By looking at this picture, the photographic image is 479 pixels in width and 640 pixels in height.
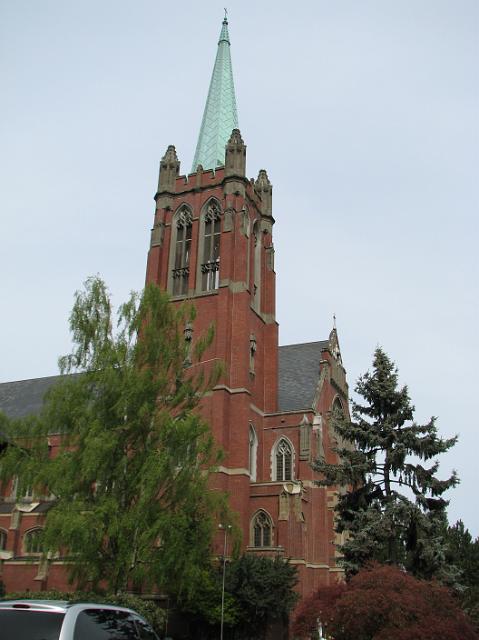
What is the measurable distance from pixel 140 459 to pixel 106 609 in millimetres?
12307

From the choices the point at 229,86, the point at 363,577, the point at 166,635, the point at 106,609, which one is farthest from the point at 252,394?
the point at 106,609

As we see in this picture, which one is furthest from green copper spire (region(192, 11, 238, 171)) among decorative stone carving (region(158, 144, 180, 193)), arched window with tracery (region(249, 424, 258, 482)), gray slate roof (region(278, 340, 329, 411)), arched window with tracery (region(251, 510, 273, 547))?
arched window with tracery (region(251, 510, 273, 547))

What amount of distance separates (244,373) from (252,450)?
4.27m

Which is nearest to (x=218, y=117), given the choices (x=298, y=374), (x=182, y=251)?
(x=182, y=251)

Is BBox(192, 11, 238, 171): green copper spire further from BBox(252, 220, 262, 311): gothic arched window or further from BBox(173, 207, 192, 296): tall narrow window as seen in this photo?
BBox(252, 220, 262, 311): gothic arched window

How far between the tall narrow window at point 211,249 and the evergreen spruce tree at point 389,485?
14787 mm

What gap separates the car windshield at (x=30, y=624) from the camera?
643 cm

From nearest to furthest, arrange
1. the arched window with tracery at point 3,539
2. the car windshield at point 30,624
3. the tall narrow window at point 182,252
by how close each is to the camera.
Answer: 1. the car windshield at point 30,624
2. the arched window with tracery at point 3,539
3. the tall narrow window at point 182,252

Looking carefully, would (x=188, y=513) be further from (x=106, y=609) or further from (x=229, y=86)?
(x=229, y=86)

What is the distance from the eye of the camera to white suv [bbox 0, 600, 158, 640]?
21.2 feet

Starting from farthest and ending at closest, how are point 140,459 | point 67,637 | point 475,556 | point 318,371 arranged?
point 475,556 < point 318,371 < point 140,459 < point 67,637

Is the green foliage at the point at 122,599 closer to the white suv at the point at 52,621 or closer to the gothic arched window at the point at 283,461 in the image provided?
the white suv at the point at 52,621

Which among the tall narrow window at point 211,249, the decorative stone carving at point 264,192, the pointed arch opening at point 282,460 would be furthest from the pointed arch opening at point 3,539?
the decorative stone carving at point 264,192

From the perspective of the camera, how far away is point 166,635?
89.0ft
